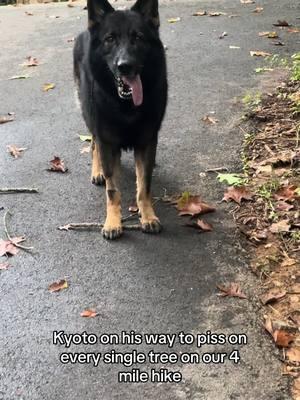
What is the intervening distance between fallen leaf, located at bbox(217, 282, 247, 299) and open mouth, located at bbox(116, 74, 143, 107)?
1351 mm

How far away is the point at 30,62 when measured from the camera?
26.0ft

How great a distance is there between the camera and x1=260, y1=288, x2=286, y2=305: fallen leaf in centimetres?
303

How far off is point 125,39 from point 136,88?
1.05 ft

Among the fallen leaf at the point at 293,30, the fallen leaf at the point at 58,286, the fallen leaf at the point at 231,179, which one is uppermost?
the fallen leaf at the point at 231,179

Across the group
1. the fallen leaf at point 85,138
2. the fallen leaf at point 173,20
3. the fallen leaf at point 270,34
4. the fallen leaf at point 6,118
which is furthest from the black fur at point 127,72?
the fallen leaf at point 173,20

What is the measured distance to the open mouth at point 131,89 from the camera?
3.56 m

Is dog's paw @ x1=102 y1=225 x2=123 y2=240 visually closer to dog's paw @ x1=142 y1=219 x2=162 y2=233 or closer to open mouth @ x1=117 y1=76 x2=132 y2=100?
dog's paw @ x1=142 y1=219 x2=162 y2=233

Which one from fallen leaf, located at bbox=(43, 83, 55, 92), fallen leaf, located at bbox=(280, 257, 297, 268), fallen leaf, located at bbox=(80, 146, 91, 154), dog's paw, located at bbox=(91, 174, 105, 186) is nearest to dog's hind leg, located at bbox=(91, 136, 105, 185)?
dog's paw, located at bbox=(91, 174, 105, 186)

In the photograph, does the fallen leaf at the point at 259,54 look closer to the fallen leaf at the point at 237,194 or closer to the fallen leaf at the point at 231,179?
the fallen leaf at the point at 231,179

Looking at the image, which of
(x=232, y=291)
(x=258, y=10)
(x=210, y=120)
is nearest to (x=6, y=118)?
(x=210, y=120)

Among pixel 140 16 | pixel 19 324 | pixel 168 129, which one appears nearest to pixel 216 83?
pixel 168 129

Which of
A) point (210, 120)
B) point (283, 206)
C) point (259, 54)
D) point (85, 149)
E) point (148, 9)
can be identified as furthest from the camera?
point (259, 54)

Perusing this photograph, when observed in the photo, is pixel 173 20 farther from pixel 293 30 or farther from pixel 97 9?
pixel 97 9

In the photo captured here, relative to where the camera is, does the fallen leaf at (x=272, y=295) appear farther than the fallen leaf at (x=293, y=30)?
No
